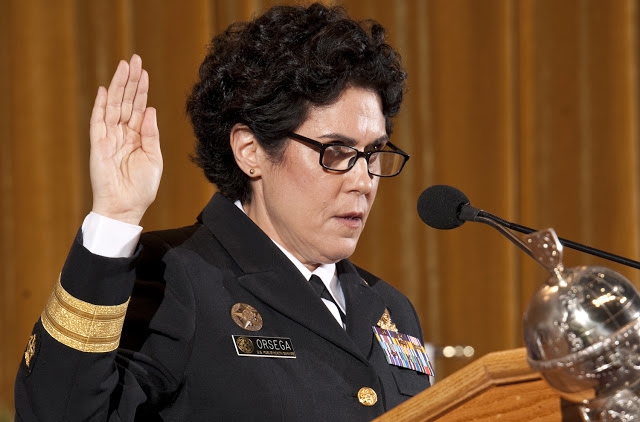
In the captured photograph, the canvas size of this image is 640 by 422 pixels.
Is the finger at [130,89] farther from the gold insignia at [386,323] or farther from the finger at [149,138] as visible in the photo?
the gold insignia at [386,323]

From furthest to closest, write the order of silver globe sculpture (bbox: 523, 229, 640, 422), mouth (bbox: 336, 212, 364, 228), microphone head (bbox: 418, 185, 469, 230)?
1. mouth (bbox: 336, 212, 364, 228)
2. microphone head (bbox: 418, 185, 469, 230)
3. silver globe sculpture (bbox: 523, 229, 640, 422)

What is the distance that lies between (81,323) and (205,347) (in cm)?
30

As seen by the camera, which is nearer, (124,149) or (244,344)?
(124,149)

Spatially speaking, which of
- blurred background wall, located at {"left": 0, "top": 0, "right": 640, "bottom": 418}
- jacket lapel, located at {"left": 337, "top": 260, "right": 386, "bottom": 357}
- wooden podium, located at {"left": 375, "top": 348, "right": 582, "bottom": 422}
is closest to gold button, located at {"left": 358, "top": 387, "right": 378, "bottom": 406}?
jacket lapel, located at {"left": 337, "top": 260, "right": 386, "bottom": 357}

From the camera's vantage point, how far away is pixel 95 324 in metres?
1.48

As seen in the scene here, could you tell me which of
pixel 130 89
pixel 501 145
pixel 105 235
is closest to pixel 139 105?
pixel 130 89

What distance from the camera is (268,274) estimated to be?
1.90 meters

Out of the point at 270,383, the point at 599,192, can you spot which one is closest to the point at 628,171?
the point at 599,192

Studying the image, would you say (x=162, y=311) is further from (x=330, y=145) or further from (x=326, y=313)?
(x=330, y=145)

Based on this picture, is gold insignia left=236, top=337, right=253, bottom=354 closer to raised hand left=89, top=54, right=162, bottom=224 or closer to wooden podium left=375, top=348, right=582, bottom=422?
raised hand left=89, top=54, right=162, bottom=224

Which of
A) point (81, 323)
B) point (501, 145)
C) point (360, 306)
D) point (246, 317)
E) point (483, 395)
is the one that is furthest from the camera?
point (501, 145)

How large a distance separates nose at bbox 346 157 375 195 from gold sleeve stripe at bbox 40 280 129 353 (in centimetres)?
60

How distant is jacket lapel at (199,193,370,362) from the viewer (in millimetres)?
1848

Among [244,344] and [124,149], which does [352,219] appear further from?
[124,149]
